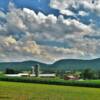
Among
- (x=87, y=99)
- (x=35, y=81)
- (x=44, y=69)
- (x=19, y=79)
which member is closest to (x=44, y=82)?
(x=35, y=81)

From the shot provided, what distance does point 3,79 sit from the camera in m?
59.8

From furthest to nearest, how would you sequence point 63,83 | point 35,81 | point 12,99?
point 35,81 < point 63,83 < point 12,99

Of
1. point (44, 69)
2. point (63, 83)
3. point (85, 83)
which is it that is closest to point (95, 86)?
point (85, 83)

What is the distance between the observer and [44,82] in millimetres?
53344

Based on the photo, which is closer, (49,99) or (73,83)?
(49,99)

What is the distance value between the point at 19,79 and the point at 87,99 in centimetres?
3161

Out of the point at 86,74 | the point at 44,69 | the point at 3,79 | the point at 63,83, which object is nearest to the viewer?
the point at 63,83

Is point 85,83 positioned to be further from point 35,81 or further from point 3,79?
point 3,79

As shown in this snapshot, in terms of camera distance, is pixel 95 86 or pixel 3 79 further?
pixel 3 79

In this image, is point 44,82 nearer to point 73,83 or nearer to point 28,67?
point 73,83

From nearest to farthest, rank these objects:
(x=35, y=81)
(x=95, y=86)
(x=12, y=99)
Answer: (x=12, y=99), (x=95, y=86), (x=35, y=81)

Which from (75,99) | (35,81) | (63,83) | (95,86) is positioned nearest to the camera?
(75,99)

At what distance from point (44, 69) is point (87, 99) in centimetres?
7920

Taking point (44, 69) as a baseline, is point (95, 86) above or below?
below
